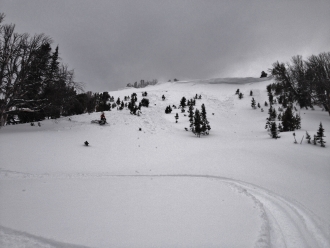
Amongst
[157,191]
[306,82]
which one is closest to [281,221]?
[157,191]

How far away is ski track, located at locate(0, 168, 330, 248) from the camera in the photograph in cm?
316

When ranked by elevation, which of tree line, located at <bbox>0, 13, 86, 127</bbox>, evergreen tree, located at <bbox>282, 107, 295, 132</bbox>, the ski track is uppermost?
tree line, located at <bbox>0, 13, 86, 127</bbox>

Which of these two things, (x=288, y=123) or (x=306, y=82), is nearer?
(x=288, y=123)

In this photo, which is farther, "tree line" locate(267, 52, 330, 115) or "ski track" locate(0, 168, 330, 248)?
"tree line" locate(267, 52, 330, 115)

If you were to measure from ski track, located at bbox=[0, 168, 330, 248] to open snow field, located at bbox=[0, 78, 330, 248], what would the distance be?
27 mm

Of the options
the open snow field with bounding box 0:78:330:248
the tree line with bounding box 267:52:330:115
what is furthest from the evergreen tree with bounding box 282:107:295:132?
the tree line with bounding box 267:52:330:115

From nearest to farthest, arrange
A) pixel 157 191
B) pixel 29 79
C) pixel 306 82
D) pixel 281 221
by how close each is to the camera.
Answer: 1. pixel 281 221
2. pixel 157 191
3. pixel 29 79
4. pixel 306 82

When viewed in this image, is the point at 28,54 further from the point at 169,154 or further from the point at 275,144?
the point at 275,144

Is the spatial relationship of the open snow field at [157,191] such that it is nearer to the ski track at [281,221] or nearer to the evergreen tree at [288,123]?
the ski track at [281,221]

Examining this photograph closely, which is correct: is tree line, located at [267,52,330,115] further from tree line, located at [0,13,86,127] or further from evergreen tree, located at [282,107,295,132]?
tree line, located at [0,13,86,127]

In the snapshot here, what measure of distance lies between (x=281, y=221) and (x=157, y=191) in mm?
3573

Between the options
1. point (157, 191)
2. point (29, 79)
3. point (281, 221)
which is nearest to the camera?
point (281, 221)

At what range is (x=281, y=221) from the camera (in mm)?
3908

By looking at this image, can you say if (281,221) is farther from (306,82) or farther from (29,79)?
(306,82)
